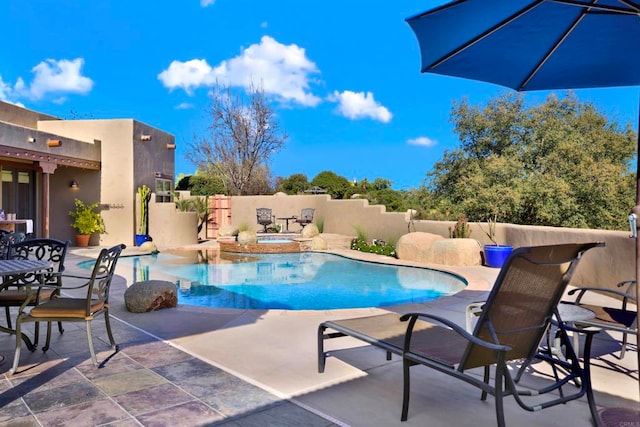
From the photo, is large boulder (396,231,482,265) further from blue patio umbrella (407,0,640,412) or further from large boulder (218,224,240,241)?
large boulder (218,224,240,241)

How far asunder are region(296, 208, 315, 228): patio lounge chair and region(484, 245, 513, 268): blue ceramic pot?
8.72 metres

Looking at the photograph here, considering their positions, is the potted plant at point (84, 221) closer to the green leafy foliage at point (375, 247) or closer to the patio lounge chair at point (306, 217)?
the patio lounge chair at point (306, 217)

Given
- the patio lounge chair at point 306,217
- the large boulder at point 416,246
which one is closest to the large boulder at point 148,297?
the large boulder at point 416,246

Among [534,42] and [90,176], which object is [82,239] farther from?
[534,42]

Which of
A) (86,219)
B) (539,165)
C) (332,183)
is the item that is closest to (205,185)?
(332,183)

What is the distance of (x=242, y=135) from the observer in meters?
24.6

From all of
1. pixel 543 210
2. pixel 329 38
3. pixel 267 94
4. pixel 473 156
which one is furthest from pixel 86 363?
pixel 329 38

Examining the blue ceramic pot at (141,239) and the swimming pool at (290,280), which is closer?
the swimming pool at (290,280)

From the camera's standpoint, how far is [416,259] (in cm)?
1074

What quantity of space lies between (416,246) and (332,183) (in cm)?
1607

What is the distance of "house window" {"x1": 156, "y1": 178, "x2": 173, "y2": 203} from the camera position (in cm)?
1605

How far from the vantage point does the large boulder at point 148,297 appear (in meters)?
5.23

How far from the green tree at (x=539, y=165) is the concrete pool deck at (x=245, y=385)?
29.0 ft

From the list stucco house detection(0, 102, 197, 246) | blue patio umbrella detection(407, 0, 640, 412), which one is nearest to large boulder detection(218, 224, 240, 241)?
stucco house detection(0, 102, 197, 246)
